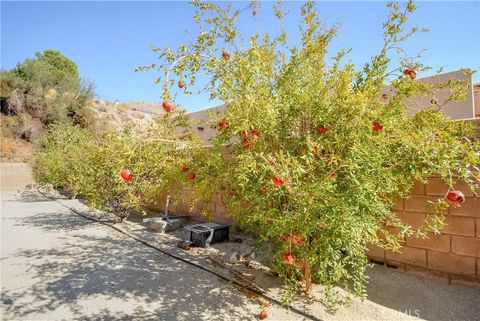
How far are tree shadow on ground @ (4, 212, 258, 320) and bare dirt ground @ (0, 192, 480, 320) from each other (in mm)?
14

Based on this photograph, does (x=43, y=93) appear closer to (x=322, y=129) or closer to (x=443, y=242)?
(x=322, y=129)

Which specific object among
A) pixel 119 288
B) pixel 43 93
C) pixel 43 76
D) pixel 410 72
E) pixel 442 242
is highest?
pixel 43 76

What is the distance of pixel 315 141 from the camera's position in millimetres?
3482

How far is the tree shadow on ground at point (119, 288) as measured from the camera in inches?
153

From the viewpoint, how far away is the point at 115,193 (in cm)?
916

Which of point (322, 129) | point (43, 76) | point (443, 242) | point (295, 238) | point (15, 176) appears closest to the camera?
point (295, 238)

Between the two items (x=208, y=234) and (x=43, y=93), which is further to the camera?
(x=43, y=93)

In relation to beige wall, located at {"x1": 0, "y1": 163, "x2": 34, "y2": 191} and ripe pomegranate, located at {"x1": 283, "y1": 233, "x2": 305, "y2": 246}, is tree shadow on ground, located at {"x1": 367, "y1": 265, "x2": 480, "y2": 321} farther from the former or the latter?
beige wall, located at {"x1": 0, "y1": 163, "x2": 34, "y2": 191}

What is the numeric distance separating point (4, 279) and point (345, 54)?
252 inches

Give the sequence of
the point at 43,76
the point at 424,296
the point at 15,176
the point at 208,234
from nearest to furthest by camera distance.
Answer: the point at 424,296 → the point at 208,234 → the point at 15,176 → the point at 43,76

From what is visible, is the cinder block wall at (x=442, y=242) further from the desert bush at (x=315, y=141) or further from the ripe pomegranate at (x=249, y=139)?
the ripe pomegranate at (x=249, y=139)

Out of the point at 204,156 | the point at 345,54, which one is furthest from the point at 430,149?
the point at 204,156

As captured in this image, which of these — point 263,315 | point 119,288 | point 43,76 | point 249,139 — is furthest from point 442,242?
point 43,76

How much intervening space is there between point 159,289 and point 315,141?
10.6ft
